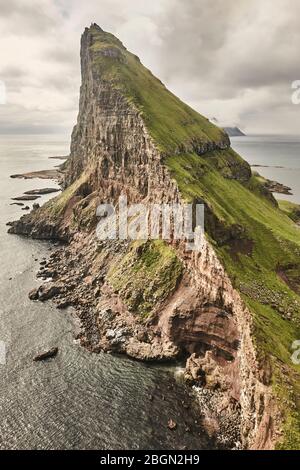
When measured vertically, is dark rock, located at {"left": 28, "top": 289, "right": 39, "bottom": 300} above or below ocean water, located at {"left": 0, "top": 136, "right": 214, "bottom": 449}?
A: above

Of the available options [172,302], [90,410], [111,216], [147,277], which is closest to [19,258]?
[111,216]

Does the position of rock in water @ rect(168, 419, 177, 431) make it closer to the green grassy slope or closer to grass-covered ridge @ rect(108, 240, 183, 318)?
the green grassy slope

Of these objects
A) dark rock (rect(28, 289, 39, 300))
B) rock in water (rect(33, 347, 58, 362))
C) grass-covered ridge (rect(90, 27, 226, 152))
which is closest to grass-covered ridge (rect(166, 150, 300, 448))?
grass-covered ridge (rect(90, 27, 226, 152))

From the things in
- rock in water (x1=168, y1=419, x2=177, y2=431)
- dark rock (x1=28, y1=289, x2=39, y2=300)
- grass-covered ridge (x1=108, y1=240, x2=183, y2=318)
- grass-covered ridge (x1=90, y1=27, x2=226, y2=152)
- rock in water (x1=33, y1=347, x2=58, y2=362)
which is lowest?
rock in water (x1=168, y1=419, x2=177, y2=431)

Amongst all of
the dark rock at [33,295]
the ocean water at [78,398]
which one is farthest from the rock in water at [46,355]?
the dark rock at [33,295]

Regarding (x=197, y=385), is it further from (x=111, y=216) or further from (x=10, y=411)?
(x=111, y=216)

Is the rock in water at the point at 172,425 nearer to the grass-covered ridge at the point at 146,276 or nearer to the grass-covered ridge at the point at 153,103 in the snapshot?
the grass-covered ridge at the point at 146,276

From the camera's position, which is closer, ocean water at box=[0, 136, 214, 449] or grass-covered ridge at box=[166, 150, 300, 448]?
grass-covered ridge at box=[166, 150, 300, 448]
